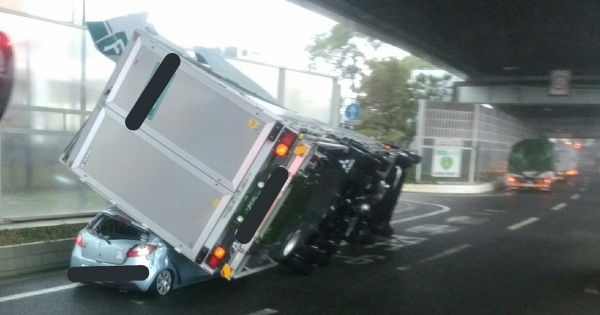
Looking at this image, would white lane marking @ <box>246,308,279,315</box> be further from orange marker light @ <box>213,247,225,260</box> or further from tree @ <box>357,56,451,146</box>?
tree @ <box>357,56,451,146</box>

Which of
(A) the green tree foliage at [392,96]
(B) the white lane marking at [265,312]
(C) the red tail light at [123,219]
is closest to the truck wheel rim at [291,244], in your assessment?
(B) the white lane marking at [265,312]

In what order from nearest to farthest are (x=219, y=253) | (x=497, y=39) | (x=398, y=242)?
(x=219, y=253)
(x=398, y=242)
(x=497, y=39)

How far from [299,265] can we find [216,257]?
7.41ft

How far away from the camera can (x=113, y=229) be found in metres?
8.22

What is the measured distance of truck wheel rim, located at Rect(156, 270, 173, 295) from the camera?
318 inches

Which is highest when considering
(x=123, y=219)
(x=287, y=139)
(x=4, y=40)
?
(x=4, y=40)

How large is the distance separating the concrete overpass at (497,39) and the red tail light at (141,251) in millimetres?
9386

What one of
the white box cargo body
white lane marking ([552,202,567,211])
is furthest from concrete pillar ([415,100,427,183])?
the white box cargo body

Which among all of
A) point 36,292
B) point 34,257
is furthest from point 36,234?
point 36,292

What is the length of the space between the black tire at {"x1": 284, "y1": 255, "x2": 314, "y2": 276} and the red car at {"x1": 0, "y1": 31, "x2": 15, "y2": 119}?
661 cm

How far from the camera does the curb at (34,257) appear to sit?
9.15 metres

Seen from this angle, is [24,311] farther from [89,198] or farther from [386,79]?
[386,79]

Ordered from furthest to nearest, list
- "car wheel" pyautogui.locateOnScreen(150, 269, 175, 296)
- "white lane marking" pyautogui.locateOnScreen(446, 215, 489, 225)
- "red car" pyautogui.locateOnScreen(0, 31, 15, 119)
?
1. "white lane marking" pyautogui.locateOnScreen(446, 215, 489, 225)
2. "car wheel" pyautogui.locateOnScreen(150, 269, 175, 296)
3. "red car" pyautogui.locateOnScreen(0, 31, 15, 119)

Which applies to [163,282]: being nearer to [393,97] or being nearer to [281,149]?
[281,149]
